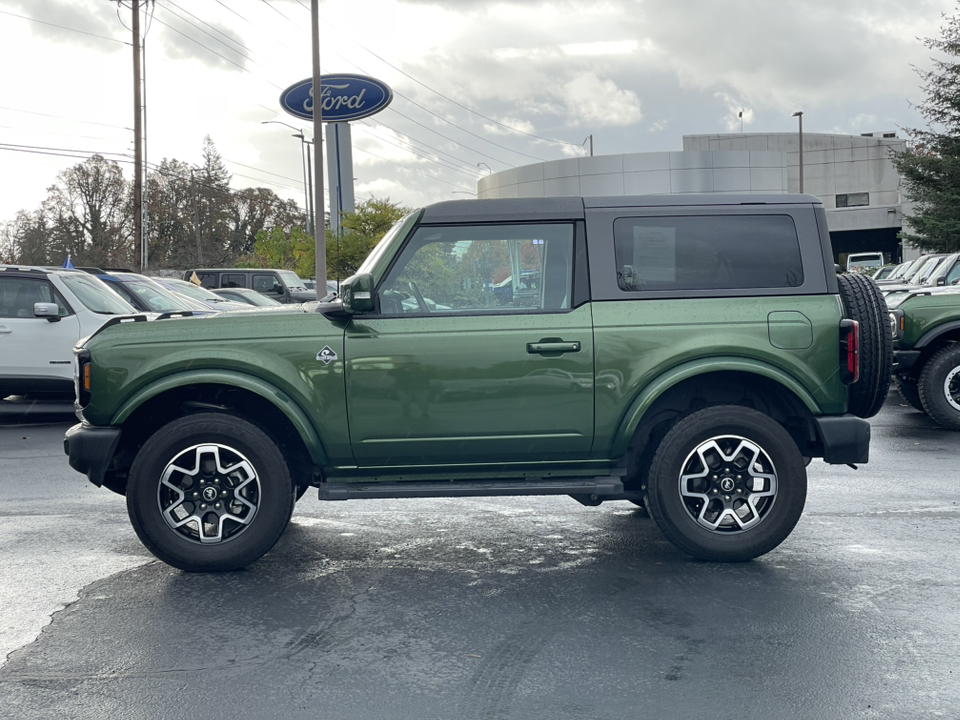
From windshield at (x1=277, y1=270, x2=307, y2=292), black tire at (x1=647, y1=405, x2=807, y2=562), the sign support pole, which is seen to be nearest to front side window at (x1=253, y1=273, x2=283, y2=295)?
windshield at (x1=277, y1=270, x2=307, y2=292)

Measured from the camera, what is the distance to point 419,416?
5.12 metres

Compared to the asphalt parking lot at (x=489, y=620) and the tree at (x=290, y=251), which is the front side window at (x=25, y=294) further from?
the tree at (x=290, y=251)

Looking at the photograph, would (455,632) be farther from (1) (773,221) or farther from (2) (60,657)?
(1) (773,221)

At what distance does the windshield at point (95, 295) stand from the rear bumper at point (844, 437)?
8.91m

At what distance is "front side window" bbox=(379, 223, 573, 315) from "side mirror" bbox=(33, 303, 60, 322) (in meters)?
7.56

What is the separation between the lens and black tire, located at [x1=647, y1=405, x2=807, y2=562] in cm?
519

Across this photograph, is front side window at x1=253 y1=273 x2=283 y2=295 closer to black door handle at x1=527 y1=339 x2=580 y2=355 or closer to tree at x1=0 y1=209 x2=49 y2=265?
black door handle at x1=527 y1=339 x2=580 y2=355

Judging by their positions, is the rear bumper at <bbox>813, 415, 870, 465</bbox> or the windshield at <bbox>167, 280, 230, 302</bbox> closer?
the rear bumper at <bbox>813, 415, 870, 465</bbox>

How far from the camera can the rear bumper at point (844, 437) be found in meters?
5.22

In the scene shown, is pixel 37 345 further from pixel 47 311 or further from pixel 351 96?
pixel 351 96

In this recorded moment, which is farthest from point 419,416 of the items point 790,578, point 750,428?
point 790,578

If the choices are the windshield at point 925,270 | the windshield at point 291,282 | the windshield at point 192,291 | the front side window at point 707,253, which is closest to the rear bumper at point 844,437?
the front side window at point 707,253

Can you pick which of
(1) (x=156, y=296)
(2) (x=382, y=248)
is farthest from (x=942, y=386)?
(1) (x=156, y=296)

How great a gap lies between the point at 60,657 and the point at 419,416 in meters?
2.01
